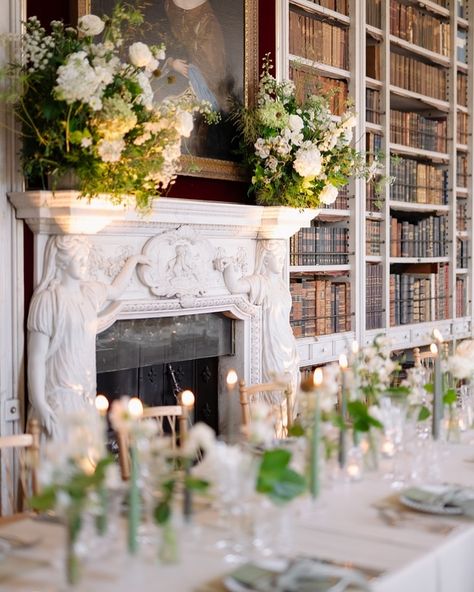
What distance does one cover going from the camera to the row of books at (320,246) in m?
6.27

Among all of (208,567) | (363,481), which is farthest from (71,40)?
(208,567)

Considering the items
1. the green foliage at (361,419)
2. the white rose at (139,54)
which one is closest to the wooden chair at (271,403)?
the green foliage at (361,419)

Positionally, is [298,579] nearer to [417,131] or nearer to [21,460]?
[21,460]

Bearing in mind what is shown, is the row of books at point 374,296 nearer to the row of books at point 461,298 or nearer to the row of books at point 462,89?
the row of books at point 461,298

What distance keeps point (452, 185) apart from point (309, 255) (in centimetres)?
209

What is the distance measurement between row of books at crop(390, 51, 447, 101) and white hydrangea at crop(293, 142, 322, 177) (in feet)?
6.56

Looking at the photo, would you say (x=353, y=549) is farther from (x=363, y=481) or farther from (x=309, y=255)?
(x=309, y=255)

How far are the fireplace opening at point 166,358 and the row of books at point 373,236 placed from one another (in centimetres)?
152

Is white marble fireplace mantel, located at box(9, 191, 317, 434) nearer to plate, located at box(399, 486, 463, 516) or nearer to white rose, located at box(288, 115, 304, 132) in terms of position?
→ white rose, located at box(288, 115, 304, 132)

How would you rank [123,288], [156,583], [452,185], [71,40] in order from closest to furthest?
1. [156,583]
2. [71,40]
3. [123,288]
4. [452,185]

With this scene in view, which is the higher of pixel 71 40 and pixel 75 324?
pixel 71 40

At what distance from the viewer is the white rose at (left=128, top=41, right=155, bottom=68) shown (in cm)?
443

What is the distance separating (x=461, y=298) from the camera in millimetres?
8250

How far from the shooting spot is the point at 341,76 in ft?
21.8
